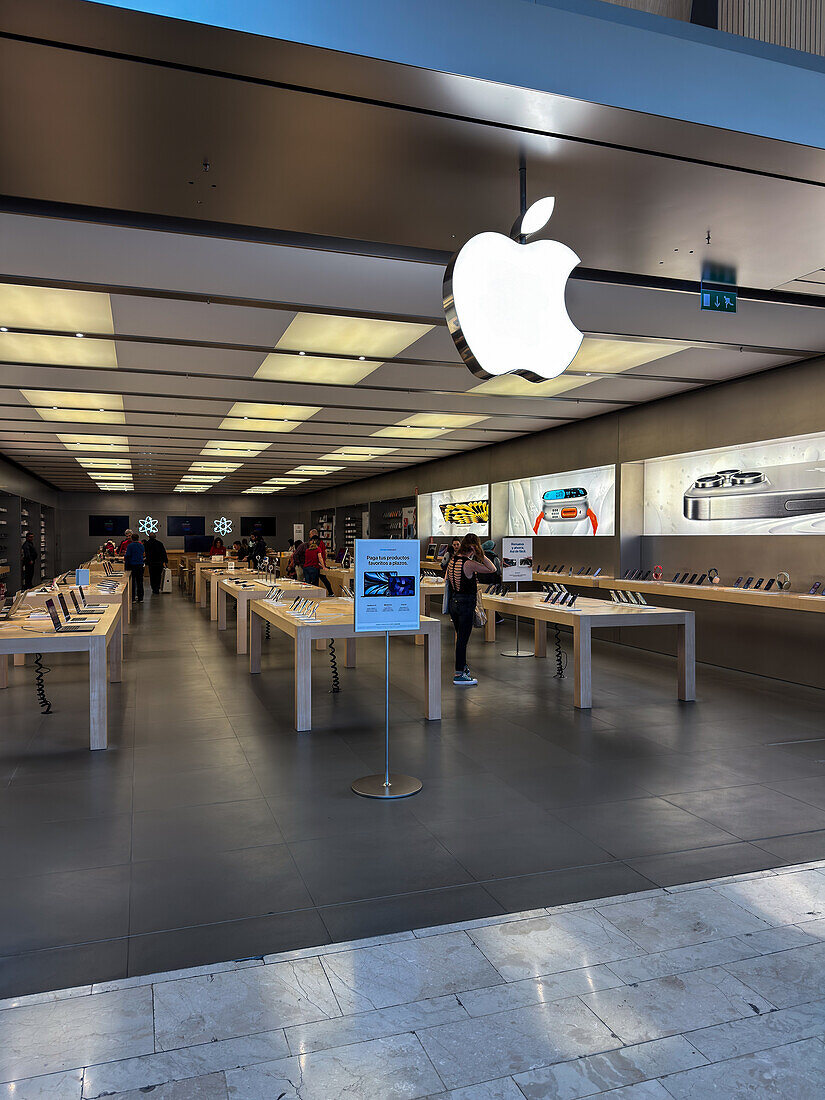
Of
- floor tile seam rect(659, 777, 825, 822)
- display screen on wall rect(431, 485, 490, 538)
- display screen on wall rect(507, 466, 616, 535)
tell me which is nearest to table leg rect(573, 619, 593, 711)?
floor tile seam rect(659, 777, 825, 822)

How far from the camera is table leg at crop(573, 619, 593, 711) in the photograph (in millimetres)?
6688

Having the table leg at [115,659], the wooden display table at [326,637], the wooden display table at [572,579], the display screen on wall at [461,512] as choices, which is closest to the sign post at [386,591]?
the wooden display table at [326,637]

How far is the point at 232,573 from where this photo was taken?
48.0ft

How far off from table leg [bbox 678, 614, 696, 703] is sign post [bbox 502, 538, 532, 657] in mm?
2995

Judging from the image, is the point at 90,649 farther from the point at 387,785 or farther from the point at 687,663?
the point at 687,663

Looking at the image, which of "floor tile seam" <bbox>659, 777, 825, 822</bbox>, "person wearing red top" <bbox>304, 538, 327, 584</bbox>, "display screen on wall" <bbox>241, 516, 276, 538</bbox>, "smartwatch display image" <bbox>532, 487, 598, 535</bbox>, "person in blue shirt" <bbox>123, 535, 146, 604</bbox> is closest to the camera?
"floor tile seam" <bbox>659, 777, 825, 822</bbox>

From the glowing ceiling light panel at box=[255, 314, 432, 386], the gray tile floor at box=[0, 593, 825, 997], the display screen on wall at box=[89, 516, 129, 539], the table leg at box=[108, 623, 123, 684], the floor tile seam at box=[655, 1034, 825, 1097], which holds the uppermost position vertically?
the glowing ceiling light panel at box=[255, 314, 432, 386]

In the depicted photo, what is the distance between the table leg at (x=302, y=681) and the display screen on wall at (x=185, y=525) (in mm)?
26121

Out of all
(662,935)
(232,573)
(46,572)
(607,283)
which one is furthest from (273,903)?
(46,572)

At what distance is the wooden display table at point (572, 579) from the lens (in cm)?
1137

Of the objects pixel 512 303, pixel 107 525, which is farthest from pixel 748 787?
pixel 107 525

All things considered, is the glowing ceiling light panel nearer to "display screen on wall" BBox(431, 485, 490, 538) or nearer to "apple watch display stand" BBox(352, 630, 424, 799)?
"apple watch display stand" BBox(352, 630, 424, 799)

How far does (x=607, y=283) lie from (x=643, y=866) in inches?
159

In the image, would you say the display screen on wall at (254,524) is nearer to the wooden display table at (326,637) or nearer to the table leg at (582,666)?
the wooden display table at (326,637)
